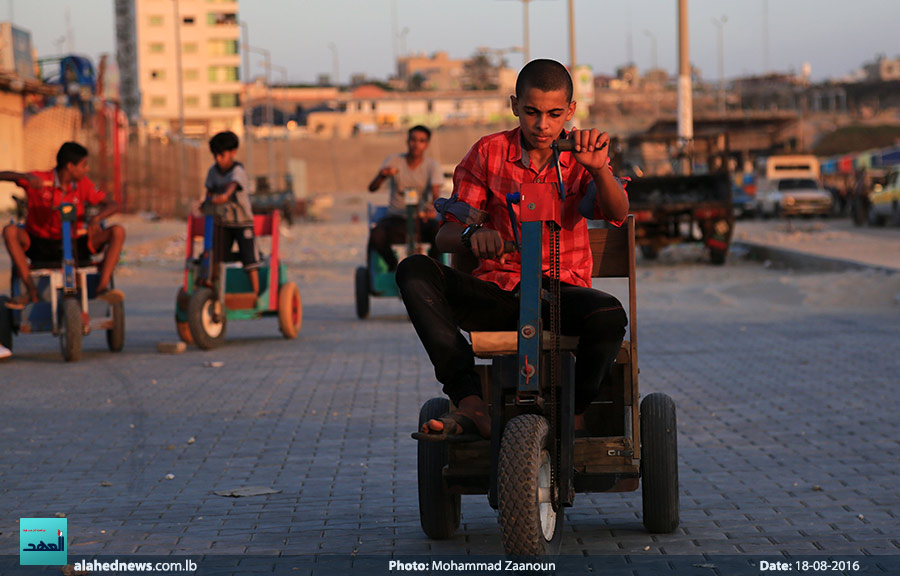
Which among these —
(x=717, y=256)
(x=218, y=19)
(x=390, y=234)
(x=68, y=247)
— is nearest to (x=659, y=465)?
(x=68, y=247)

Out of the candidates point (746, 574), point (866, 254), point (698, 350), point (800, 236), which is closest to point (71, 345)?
point (698, 350)

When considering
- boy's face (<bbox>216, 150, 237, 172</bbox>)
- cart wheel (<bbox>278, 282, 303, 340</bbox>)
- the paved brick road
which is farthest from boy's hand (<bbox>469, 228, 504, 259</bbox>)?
cart wheel (<bbox>278, 282, 303, 340</bbox>)

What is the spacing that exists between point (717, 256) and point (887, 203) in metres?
16.1

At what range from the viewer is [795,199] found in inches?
1849

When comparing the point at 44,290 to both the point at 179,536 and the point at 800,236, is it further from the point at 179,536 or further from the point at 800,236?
the point at 800,236

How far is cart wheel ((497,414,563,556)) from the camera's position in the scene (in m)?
4.09

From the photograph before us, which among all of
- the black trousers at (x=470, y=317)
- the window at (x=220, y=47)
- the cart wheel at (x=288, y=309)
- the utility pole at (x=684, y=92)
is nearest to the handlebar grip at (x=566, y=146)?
the black trousers at (x=470, y=317)

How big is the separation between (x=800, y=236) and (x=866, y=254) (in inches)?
312

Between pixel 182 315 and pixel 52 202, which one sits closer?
pixel 52 202

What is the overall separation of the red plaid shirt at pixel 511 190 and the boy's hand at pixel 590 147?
40cm

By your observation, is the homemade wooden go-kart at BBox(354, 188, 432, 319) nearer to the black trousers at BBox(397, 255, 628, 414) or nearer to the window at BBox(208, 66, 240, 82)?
the black trousers at BBox(397, 255, 628, 414)

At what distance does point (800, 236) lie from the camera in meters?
31.9

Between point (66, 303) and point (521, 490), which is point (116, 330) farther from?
point (521, 490)

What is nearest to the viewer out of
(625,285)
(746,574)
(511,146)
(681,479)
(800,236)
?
(746,574)
